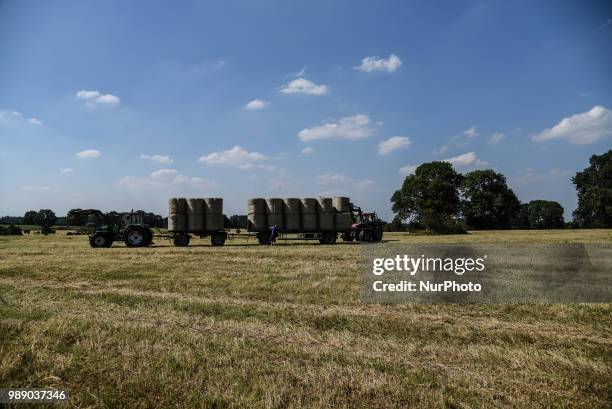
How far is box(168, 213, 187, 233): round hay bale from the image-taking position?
94.0ft

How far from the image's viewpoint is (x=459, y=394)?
4.25m

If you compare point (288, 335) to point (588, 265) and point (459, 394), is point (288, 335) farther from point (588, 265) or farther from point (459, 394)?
point (588, 265)

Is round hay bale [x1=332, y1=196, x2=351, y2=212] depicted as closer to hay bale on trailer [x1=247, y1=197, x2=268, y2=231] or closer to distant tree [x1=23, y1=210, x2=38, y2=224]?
hay bale on trailer [x1=247, y1=197, x2=268, y2=231]

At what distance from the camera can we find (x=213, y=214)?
2939 centimetres

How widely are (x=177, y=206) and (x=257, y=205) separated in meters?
5.43

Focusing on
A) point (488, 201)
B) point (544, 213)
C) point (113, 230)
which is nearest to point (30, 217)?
point (113, 230)

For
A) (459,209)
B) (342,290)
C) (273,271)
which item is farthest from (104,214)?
(459,209)

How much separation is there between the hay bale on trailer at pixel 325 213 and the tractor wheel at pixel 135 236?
467 inches

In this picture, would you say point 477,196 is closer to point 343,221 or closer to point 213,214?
point 343,221

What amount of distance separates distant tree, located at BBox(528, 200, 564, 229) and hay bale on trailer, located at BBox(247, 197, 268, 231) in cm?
9868

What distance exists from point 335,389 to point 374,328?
97.2 inches

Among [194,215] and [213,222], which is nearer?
[194,215]

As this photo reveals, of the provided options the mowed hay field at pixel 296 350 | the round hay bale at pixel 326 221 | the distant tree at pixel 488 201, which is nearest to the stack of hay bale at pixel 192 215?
the round hay bale at pixel 326 221

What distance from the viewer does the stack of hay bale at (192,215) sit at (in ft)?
94.4
